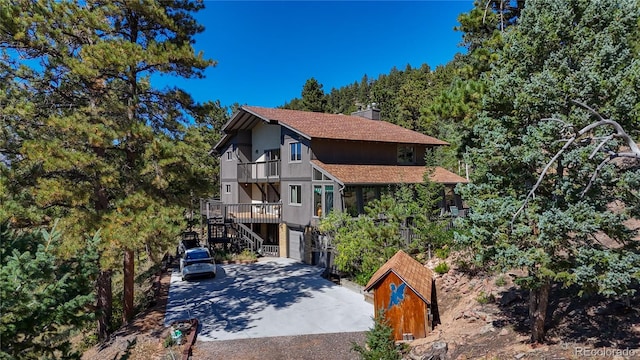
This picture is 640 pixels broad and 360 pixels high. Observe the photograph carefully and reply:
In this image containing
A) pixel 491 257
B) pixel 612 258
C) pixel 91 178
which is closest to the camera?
pixel 612 258

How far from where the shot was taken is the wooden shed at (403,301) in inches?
387

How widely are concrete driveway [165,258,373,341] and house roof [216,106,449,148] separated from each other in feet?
26.2

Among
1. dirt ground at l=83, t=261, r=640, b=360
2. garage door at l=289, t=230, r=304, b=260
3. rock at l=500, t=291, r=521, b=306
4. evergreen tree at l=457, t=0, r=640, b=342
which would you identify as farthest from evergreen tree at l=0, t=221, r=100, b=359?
garage door at l=289, t=230, r=304, b=260

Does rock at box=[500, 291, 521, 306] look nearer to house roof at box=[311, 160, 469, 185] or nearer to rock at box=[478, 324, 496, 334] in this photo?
rock at box=[478, 324, 496, 334]

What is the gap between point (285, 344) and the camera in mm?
10477

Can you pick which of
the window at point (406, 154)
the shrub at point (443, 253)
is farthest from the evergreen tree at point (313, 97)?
the shrub at point (443, 253)

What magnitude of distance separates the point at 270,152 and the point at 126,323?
14707mm

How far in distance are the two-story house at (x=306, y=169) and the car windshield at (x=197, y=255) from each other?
497cm

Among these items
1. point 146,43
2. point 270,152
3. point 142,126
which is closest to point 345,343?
point 142,126

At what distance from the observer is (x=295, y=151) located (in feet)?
72.5

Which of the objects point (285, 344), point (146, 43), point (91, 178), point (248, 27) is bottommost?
point (285, 344)

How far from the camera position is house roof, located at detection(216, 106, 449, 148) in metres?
21.5

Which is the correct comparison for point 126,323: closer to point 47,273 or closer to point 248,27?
point 47,273

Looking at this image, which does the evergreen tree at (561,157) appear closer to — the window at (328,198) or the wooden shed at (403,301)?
the wooden shed at (403,301)
